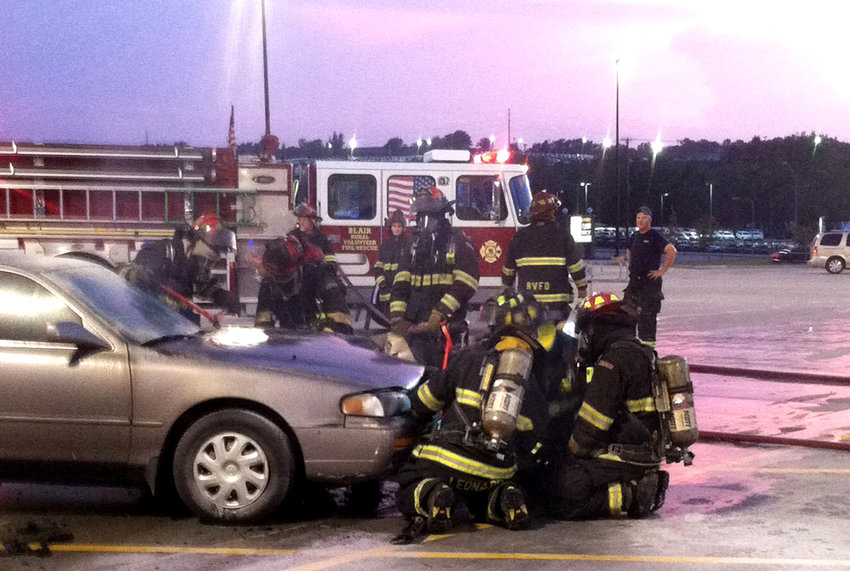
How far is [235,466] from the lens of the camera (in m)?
5.91

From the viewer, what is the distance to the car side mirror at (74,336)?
586cm

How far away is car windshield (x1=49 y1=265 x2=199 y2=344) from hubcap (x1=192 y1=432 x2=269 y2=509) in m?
0.73

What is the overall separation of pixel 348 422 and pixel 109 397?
1258 millimetres

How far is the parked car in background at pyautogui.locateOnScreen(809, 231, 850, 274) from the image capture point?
135 ft

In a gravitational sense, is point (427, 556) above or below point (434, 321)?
below

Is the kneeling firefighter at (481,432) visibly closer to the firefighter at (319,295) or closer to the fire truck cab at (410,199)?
the firefighter at (319,295)

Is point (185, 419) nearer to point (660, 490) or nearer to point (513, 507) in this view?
point (513, 507)

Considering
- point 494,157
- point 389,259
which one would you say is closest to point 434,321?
point 389,259

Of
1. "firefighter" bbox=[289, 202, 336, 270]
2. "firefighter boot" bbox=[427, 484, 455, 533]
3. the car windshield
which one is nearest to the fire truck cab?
"firefighter" bbox=[289, 202, 336, 270]

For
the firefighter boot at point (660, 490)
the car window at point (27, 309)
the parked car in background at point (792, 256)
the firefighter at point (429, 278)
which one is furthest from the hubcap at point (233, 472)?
the parked car in background at point (792, 256)

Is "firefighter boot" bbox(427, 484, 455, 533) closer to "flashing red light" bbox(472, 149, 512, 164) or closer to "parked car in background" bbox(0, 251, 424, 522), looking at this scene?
"parked car in background" bbox(0, 251, 424, 522)

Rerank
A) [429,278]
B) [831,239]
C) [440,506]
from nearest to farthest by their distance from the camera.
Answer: [440,506] < [429,278] < [831,239]

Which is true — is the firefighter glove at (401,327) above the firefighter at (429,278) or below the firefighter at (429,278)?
below

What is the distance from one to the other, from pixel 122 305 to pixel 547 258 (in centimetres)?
365
